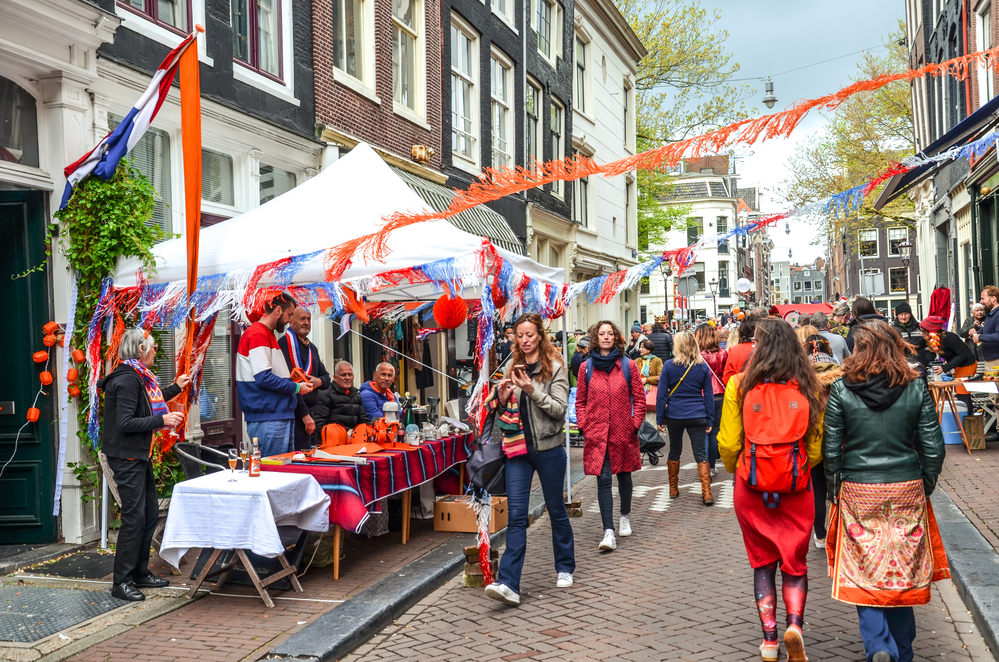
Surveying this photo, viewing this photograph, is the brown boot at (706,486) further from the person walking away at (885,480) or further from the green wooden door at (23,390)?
the green wooden door at (23,390)

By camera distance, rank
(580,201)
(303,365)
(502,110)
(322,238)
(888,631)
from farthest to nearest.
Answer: (580,201), (502,110), (303,365), (322,238), (888,631)

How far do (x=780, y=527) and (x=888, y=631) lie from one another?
0.65 m

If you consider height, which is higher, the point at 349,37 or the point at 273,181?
the point at 349,37

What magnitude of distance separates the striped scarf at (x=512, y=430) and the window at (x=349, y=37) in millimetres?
7901

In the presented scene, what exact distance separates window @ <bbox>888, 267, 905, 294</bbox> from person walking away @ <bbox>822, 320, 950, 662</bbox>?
203 feet

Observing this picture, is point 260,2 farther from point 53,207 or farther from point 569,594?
point 569,594

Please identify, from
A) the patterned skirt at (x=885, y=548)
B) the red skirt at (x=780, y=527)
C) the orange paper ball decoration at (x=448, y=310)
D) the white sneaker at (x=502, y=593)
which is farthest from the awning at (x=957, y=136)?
the white sneaker at (x=502, y=593)

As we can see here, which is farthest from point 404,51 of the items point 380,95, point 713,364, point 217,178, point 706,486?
point 706,486

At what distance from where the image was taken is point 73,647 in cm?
466

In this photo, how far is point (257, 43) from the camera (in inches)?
407

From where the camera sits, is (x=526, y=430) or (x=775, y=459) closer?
(x=775, y=459)

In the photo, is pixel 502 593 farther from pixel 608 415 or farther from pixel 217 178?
pixel 217 178

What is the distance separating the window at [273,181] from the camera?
414 inches

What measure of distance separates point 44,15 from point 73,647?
4608mm
